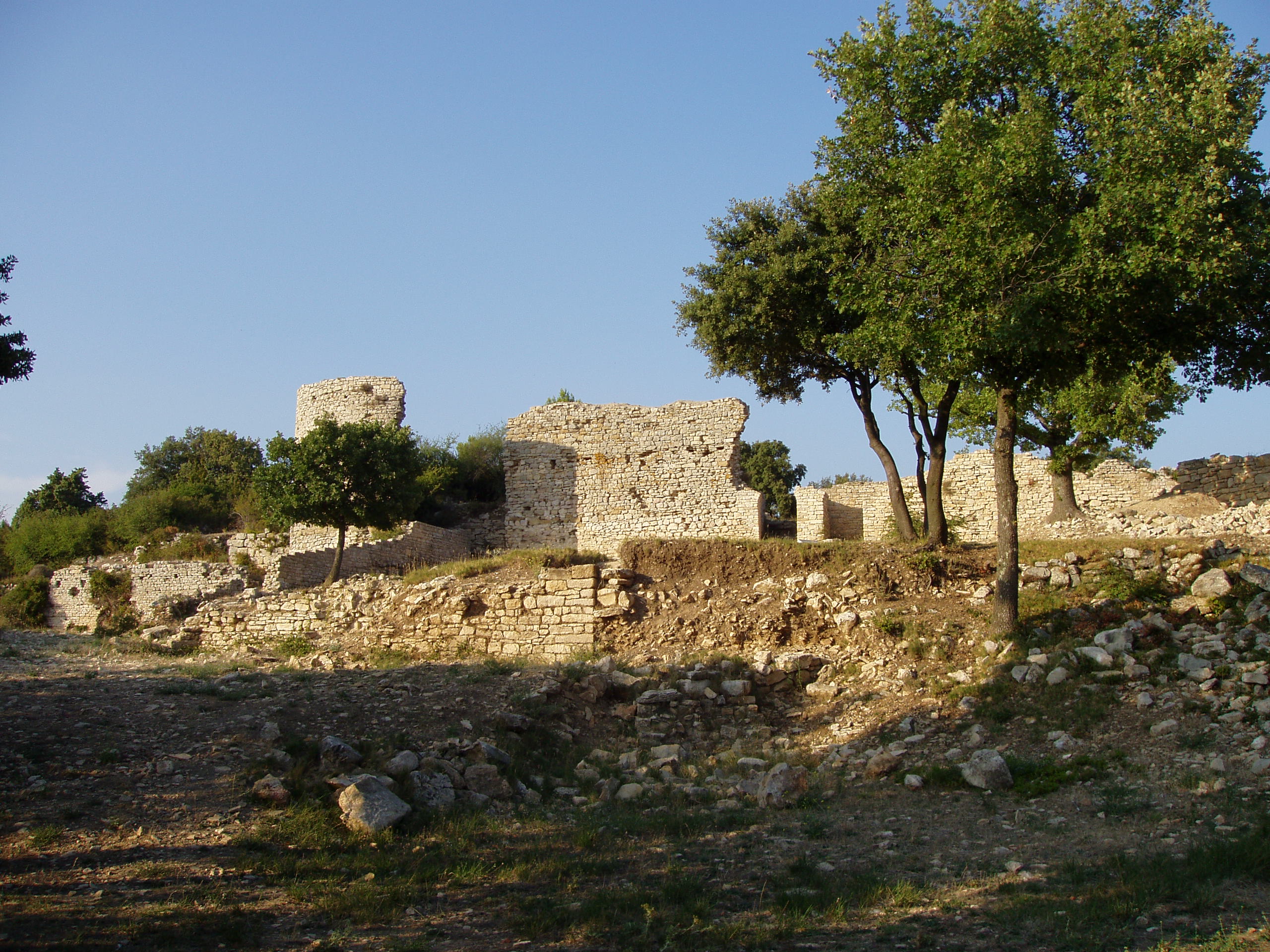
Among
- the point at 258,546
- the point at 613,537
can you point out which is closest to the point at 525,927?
the point at 613,537

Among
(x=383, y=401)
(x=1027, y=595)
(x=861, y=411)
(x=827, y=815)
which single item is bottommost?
(x=827, y=815)

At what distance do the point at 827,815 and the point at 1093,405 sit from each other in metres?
15.2

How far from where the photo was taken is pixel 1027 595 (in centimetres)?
1384

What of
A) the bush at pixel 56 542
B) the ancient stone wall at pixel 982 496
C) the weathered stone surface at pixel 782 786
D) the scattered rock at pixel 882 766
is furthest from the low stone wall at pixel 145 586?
the scattered rock at pixel 882 766

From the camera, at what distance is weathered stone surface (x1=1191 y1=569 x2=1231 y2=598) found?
1238cm

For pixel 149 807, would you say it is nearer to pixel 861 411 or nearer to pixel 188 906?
pixel 188 906

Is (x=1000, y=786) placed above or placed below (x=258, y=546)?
below

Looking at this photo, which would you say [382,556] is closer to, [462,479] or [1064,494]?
[462,479]

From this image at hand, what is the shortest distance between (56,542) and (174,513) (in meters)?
3.60

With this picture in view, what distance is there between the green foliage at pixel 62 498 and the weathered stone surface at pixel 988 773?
33.3 m

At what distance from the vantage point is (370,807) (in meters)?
8.35

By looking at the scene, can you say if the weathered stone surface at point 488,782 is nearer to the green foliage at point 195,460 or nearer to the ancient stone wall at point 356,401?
the ancient stone wall at point 356,401

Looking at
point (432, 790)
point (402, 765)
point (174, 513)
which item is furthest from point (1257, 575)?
point (174, 513)

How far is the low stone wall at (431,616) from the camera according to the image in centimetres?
1541
